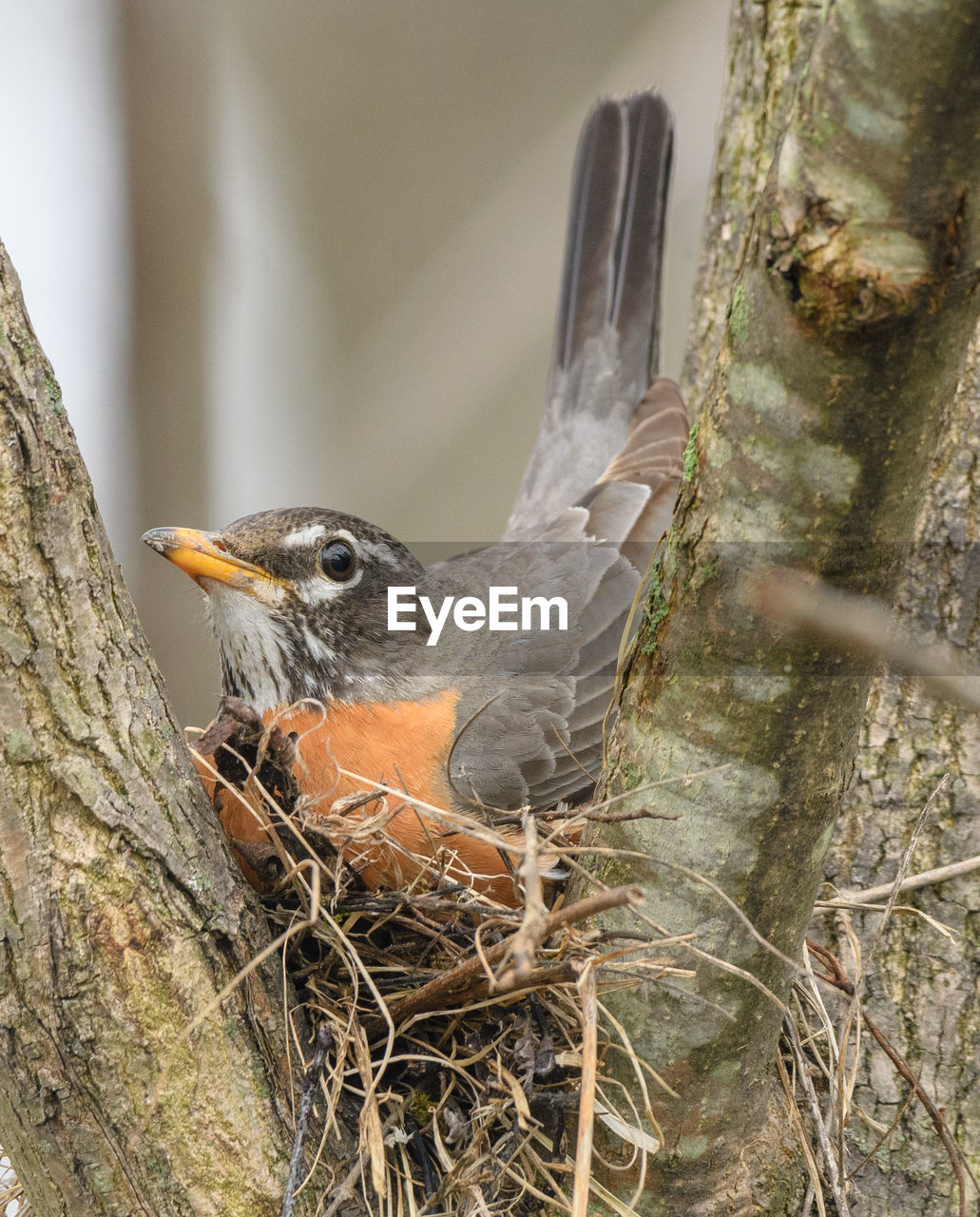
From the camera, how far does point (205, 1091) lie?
192 centimetres

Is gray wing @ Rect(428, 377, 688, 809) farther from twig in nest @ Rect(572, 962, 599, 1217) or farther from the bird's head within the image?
twig in nest @ Rect(572, 962, 599, 1217)

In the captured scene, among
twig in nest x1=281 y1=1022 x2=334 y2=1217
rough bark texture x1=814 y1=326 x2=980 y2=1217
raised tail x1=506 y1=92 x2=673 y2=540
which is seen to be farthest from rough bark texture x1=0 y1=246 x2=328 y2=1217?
raised tail x1=506 y1=92 x2=673 y2=540

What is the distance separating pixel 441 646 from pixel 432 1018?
5.01 feet

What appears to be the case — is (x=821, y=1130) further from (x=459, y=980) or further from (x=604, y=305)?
(x=604, y=305)

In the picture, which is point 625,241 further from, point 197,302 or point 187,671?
point 187,671

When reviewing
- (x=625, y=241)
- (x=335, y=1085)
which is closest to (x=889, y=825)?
(x=335, y=1085)

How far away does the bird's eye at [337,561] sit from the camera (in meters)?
3.43

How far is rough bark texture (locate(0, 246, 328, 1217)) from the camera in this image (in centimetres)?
179

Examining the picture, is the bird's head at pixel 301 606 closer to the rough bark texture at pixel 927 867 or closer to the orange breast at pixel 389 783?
the orange breast at pixel 389 783

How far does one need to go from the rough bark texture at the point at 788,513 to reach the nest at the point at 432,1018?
5.8 inches

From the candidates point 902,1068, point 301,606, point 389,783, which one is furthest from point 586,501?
point 902,1068

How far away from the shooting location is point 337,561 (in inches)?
136

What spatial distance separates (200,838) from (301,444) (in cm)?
601

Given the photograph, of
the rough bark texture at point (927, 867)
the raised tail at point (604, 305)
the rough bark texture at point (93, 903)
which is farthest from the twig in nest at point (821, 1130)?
the raised tail at point (604, 305)
